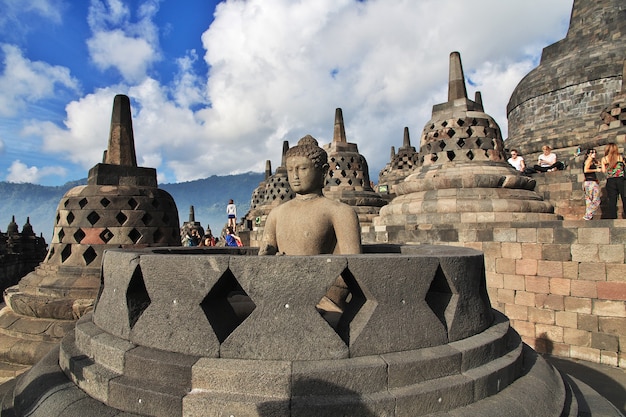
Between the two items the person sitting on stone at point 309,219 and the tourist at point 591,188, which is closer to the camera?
the person sitting on stone at point 309,219

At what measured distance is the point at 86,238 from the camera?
514cm

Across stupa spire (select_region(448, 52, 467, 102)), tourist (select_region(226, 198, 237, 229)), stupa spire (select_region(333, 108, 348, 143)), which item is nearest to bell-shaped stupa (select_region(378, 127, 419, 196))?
stupa spire (select_region(333, 108, 348, 143))

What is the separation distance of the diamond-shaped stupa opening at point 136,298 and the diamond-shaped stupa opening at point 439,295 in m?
1.71

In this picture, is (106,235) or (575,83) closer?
(106,235)

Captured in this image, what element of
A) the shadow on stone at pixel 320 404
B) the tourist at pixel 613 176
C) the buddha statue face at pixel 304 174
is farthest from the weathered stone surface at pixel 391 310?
the tourist at pixel 613 176

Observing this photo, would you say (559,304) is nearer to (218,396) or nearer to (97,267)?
(218,396)

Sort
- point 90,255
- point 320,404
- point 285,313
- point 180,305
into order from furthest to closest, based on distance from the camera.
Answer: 1. point 90,255
2. point 180,305
3. point 285,313
4. point 320,404

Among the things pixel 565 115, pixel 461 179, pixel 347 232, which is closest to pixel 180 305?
pixel 347 232

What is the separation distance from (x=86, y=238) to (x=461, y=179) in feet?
19.9

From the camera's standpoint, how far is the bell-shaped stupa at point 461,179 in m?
6.36

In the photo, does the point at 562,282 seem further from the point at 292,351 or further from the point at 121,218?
the point at 121,218

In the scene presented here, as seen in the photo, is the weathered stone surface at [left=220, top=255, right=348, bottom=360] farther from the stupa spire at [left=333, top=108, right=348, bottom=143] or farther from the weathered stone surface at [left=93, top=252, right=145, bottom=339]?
the stupa spire at [left=333, top=108, right=348, bottom=143]

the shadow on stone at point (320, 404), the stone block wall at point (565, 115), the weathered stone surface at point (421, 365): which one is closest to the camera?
the shadow on stone at point (320, 404)

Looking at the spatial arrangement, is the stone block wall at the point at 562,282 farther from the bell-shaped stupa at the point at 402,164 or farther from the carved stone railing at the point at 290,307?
the bell-shaped stupa at the point at 402,164
